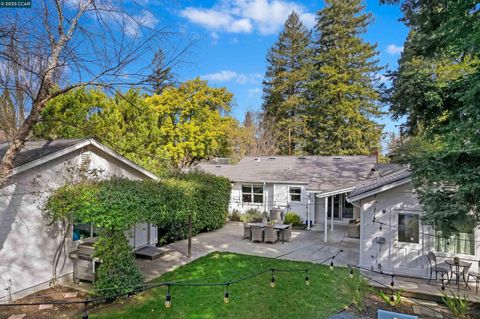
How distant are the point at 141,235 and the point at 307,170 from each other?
12.8 meters

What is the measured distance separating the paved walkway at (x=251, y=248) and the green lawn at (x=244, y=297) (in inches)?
37.9

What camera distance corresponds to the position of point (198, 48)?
17.2 feet

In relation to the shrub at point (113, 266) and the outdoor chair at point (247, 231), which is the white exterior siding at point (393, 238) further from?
the shrub at point (113, 266)

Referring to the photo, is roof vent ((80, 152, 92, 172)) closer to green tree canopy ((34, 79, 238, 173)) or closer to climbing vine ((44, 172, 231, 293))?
climbing vine ((44, 172, 231, 293))

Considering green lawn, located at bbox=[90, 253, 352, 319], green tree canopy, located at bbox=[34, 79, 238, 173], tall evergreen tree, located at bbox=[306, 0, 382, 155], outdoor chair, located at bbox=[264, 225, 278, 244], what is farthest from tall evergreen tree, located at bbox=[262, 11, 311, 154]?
green lawn, located at bbox=[90, 253, 352, 319]

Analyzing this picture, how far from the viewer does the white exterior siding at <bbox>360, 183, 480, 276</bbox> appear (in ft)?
33.0

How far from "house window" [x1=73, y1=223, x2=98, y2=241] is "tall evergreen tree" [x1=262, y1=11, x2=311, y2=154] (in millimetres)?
27080

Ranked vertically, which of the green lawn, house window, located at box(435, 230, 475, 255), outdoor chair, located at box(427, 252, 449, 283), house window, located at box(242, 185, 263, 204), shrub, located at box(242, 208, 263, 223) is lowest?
the green lawn

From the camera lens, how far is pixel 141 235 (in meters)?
13.0

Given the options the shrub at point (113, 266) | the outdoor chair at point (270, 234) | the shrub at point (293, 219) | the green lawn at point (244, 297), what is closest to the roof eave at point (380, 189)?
the green lawn at point (244, 297)

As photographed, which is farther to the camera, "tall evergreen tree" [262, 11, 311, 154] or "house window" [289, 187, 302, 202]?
"tall evergreen tree" [262, 11, 311, 154]

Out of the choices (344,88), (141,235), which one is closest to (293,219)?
(141,235)

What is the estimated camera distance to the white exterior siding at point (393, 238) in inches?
396

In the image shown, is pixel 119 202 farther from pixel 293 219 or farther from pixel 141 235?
pixel 293 219
